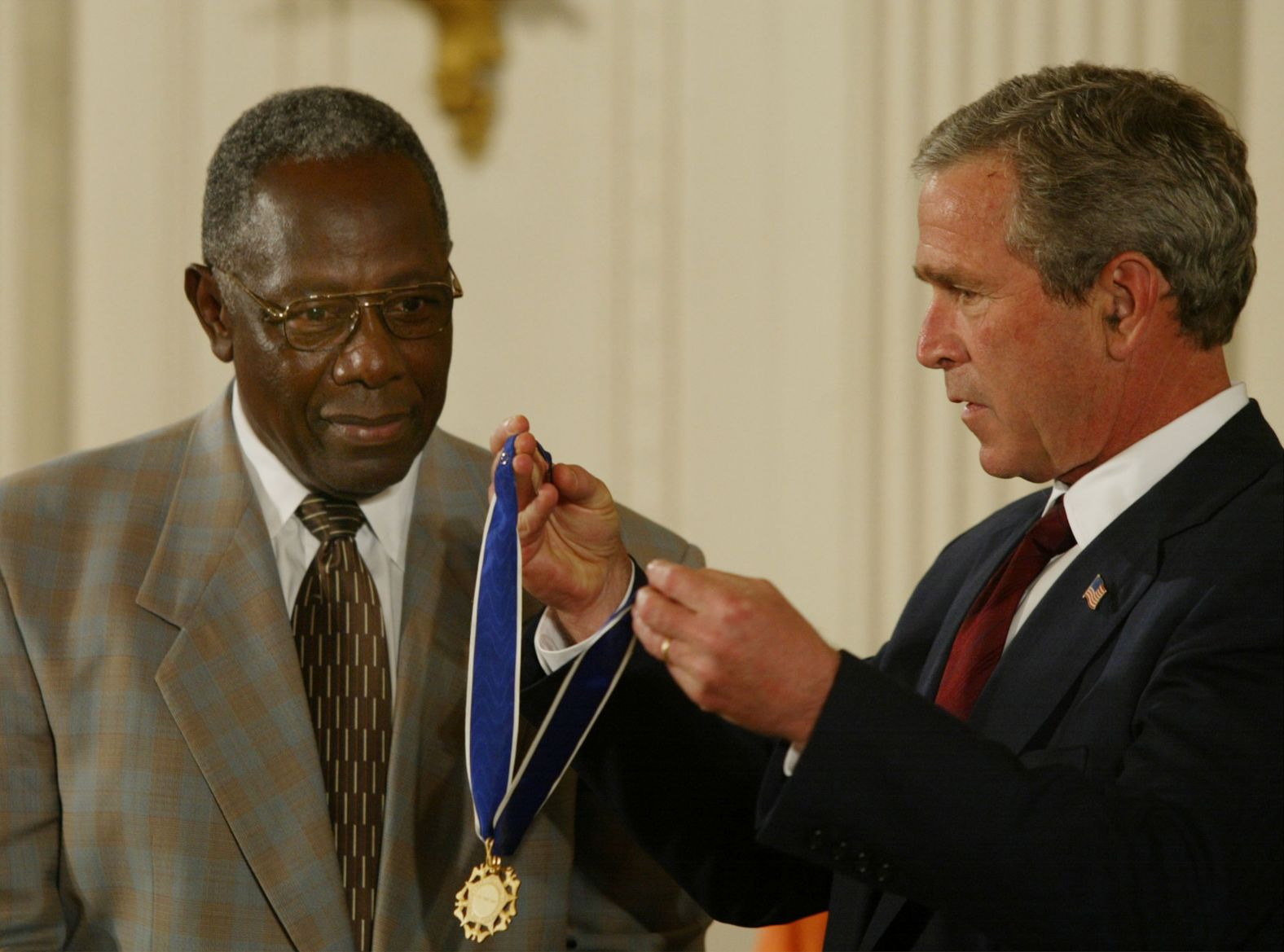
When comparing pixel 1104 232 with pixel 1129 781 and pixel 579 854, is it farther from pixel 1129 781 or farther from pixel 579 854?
pixel 579 854

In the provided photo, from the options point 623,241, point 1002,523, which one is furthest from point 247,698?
point 623,241

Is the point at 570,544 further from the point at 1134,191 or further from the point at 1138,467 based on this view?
the point at 1134,191

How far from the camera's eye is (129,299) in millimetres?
3713

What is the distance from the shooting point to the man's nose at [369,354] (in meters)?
2.23

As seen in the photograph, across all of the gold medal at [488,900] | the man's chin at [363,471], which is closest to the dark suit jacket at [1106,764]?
the gold medal at [488,900]

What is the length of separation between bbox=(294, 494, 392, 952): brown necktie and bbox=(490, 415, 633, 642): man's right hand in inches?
10.7

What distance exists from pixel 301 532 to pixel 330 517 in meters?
0.06

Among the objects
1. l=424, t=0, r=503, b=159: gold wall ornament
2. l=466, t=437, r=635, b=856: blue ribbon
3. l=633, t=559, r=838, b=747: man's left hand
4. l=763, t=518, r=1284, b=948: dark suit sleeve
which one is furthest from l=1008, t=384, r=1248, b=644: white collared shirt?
l=424, t=0, r=503, b=159: gold wall ornament

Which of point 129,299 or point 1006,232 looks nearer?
point 1006,232

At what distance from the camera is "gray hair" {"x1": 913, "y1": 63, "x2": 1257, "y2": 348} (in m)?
1.95

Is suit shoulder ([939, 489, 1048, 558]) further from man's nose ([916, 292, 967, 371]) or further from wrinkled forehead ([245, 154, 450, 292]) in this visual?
wrinkled forehead ([245, 154, 450, 292])

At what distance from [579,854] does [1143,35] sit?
2131 millimetres

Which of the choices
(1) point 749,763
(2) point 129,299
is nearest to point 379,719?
(1) point 749,763

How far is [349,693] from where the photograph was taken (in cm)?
225
